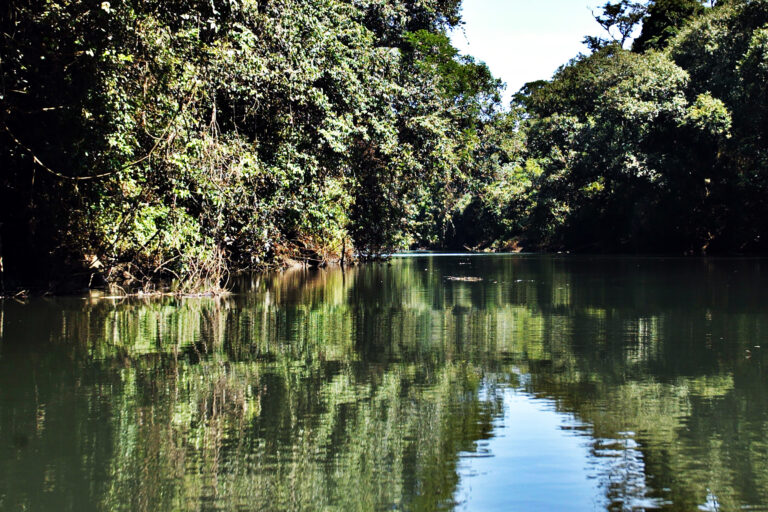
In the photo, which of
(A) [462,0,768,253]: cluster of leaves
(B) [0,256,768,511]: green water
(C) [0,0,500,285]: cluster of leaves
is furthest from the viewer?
(A) [462,0,768,253]: cluster of leaves

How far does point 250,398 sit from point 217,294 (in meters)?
10.3

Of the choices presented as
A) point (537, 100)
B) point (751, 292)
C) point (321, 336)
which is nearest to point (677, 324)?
point (321, 336)

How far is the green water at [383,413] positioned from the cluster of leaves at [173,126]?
265 cm

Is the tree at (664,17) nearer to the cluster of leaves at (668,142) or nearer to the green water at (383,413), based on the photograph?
the cluster of leaves at (668,142)

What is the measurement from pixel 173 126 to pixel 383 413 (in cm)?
893

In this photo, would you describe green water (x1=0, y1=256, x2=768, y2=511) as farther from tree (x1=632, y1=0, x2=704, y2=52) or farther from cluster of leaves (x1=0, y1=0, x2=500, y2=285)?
tree (x1=632, y1=0, x2=704, y2=52)

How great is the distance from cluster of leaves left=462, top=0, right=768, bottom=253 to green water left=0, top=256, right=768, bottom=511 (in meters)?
24.3

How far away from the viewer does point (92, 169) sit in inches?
506

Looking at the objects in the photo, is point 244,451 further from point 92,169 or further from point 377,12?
point 377,12

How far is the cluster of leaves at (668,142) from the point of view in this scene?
111 ft

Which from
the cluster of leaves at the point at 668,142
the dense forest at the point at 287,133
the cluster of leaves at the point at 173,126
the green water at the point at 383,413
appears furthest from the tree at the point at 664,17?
the green water at the point at 383,413

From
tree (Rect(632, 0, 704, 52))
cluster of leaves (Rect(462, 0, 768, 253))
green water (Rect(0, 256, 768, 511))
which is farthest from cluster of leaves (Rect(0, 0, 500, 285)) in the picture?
tree (Rect(632, 0, 704, 52))

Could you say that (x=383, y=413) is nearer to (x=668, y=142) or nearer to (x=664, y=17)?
(x=668, y=142)

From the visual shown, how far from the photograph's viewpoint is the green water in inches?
162
